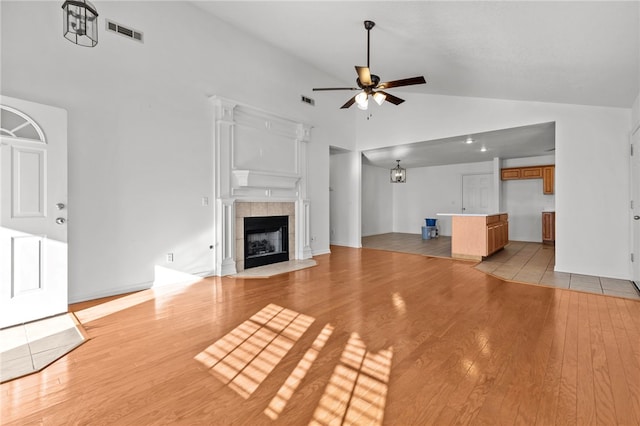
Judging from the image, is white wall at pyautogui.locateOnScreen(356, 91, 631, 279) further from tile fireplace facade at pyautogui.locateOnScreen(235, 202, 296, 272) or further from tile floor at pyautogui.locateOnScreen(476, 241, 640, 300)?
tile fireplace facade at pyautogui.locateOnScreen(235, 202, 296, 272)

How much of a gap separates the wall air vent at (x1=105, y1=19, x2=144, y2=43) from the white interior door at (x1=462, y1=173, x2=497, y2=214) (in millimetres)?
9490

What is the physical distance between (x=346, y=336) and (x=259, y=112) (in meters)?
4.19

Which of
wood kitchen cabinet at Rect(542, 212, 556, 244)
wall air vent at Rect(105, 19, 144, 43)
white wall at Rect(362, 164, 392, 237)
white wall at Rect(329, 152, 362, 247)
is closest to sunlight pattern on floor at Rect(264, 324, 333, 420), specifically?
wall air vent at Rect(105, 19, 144, 43)

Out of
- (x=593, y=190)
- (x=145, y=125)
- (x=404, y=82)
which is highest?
(x=404, y=82)

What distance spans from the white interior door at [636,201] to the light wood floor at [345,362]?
1.16m

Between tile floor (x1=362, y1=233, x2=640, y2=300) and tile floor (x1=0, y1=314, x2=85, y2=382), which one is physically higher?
tile floor (x1=362, y1=233, x2=640, y2=300)

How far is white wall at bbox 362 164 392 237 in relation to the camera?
33.8ft

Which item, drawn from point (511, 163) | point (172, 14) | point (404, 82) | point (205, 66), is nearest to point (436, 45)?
point (404, 82)

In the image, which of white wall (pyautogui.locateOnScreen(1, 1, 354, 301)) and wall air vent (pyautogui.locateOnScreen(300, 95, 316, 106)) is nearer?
white wall (pyautogui.locateOnScreen(1, 1, 354, 301))

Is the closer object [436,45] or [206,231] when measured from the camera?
[436,45]

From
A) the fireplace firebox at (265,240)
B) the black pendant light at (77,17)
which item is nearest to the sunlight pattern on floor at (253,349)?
the fireplace firebox at (265,240)

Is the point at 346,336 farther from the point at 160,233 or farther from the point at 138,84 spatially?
the point at 138,84

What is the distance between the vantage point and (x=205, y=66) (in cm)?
464

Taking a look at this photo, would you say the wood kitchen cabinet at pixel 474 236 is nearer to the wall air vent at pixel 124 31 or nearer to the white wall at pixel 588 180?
the white wall at pixel 588 180
